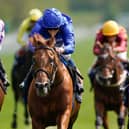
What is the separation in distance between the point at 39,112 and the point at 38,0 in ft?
182

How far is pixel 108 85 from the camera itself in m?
14.5

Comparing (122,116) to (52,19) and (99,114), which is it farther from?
(52,19)

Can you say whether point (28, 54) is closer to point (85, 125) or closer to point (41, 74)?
point (85, 125)

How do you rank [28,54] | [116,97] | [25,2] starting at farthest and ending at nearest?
[25,2] < [28,54] < [116,97]

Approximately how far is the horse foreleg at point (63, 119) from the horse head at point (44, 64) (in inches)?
20.1

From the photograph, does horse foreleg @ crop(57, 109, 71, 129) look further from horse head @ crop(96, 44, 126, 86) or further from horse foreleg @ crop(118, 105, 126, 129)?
horse foreleg @ crop(118, 105, 126, 129)

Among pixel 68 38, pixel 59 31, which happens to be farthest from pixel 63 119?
pixel 59 31

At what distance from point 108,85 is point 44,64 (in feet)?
15.5

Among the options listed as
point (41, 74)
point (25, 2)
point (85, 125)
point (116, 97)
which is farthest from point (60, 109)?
point (25, 2)

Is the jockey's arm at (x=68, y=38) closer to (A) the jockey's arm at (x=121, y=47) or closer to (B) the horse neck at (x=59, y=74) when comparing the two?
(B) the horse neck at (x=59, y=74)

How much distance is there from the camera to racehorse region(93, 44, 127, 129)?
14.2 m

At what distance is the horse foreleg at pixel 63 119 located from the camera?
10.5 m

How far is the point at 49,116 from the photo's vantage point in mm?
10680

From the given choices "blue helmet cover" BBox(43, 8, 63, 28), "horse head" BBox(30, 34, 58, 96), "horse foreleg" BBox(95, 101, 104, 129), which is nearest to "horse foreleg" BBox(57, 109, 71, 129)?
"horse head" BBox(30, 34, 58, 96)
